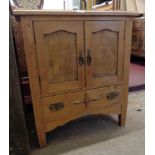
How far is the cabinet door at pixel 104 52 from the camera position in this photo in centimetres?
111

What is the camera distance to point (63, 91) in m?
1.12

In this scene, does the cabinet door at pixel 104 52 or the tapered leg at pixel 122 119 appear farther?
→ the tapered leg at pixel 122 119

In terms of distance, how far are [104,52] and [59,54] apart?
0.98 ft

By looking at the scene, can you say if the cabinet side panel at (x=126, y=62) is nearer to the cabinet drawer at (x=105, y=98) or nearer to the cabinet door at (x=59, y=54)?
the cabinet drawer at (x=105, y=98)

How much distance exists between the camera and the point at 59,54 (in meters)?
1.07

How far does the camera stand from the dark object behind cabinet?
945 millimetres

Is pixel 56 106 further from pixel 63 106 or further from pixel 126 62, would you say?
pixel 126 62

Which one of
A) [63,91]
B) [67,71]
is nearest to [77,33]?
[67,71]

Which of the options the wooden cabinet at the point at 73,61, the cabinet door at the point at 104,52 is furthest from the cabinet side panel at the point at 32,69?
the cabinet door at the point at 104,52

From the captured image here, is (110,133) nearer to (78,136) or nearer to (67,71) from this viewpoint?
(78,136)

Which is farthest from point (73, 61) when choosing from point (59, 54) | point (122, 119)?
point (122, 119)

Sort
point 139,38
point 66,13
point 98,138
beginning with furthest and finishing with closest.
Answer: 1. point 139,38
2. point 98,138
3. point 66,13

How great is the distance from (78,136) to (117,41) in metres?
0.69
